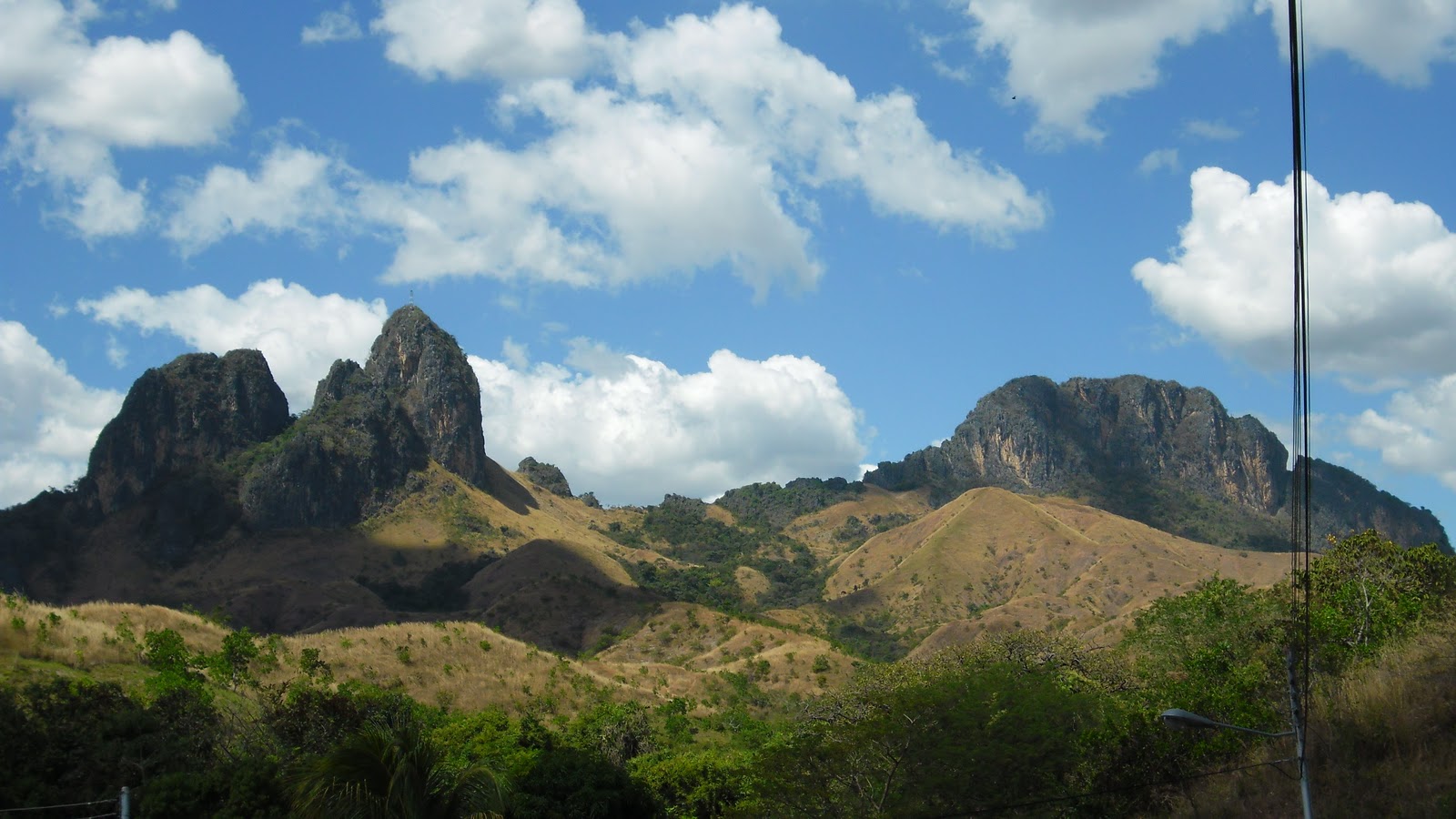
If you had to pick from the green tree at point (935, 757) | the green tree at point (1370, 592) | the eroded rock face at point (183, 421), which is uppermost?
the eroded rock face at point (183, 421)

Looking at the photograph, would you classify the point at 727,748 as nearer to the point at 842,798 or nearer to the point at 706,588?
the point at 842,798

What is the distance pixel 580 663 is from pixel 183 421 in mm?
107332

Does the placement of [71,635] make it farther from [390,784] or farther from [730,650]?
[730,650]

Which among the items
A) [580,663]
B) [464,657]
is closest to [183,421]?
[580,663]

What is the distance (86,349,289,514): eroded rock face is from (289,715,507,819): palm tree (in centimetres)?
15695

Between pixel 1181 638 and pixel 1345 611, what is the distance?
5607 mm

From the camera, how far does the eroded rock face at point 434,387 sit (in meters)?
188

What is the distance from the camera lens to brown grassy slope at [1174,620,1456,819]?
22875mm

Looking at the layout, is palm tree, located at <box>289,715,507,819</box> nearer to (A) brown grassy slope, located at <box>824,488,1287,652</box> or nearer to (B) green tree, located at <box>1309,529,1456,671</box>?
(B) green tree, located at <box>1309,529,1456,671</box>

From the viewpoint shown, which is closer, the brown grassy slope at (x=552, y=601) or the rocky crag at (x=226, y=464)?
the brown grassy slope at (x=552, y=601)

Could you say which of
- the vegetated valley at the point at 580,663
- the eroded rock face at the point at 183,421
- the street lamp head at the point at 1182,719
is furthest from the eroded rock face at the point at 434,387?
the street lamp head at the point at 1182,719

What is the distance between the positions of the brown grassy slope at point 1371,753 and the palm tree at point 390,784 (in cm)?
1641

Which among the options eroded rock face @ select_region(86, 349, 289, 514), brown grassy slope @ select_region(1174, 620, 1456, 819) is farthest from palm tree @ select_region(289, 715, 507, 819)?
eroded rock face @ select_region(86, 349, 289, 514)

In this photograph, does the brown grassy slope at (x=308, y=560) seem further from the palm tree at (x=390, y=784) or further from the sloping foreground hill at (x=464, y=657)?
the palm tree at (x=390, y=784)
